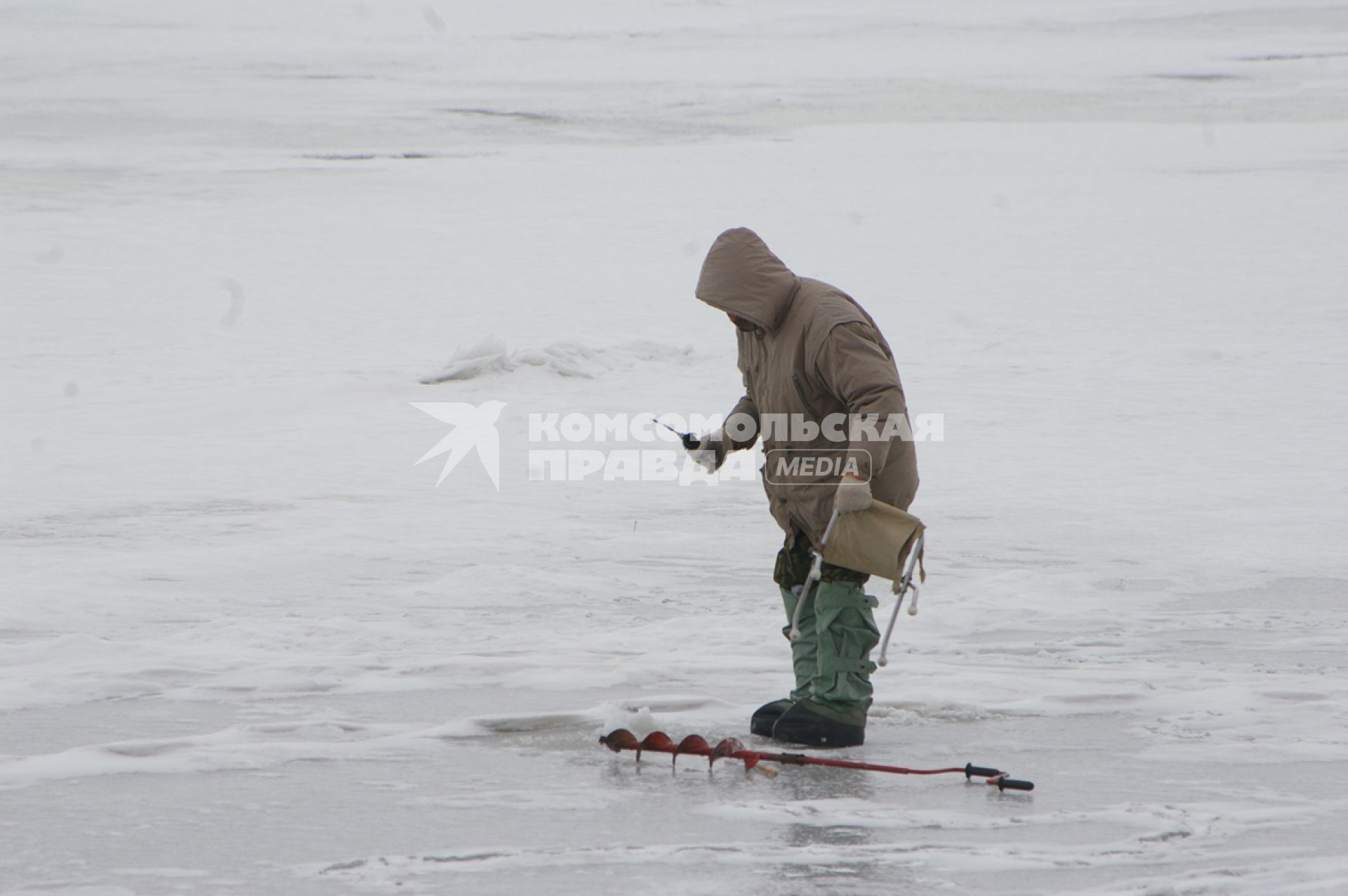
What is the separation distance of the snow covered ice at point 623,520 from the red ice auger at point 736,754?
49mm

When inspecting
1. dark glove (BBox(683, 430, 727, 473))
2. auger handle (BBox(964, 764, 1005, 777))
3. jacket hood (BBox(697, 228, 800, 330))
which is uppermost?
jacket hood (BBox(697, 228, 800, 330))

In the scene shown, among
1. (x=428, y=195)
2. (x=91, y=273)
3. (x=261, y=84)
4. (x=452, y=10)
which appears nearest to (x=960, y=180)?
(x=428, y=195)

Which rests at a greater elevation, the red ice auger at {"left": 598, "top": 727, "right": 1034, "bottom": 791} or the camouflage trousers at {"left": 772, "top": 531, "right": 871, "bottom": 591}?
the camouflage trousers at {"left": 772, "top": 531, "right": 871, "bottom": 591}

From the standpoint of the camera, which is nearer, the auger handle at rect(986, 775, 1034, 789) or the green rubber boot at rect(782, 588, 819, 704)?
the auger handle at rect(986, 775, 1034, 789)

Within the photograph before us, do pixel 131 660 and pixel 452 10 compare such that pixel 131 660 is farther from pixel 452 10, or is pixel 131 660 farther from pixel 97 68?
pixel 452 10

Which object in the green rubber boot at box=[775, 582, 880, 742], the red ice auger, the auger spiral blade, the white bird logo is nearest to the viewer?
the red ice auger

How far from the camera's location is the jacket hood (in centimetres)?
420

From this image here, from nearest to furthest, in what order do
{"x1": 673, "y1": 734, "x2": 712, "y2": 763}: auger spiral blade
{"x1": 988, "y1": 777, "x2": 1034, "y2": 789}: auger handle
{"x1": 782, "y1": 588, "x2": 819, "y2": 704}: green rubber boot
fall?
{"x1": 988, "y1": 777, "x2": 1034, "y2": 789}: auger handle
{"x1": 673, "y1": 734, "x2": 712, "y2": 763}: auger spiral blade
{"x1": 782, "y1": 588, "x2": 819, "y2": 704}: green rubber boot

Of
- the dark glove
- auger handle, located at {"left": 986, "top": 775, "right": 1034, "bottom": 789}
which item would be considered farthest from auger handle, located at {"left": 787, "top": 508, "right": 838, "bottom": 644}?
auger handle, located at {"left": 986, "top": 775, "right": 1034, "bottom": 789}

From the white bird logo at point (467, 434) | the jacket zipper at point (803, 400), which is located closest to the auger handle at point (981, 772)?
the jacket zipper at point (803, 400)

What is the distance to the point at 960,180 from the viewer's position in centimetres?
1777

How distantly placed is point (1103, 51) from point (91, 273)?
24.3 m

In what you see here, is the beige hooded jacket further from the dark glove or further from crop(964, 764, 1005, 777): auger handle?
crop(964, 764, 1005, 777): auger handle

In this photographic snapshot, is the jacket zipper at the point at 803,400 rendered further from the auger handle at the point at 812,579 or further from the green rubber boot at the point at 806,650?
the green rubber boot at the point at 806,650
